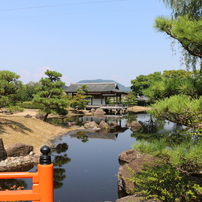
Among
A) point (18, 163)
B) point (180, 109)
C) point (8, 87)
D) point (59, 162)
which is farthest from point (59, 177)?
point (8, 87)

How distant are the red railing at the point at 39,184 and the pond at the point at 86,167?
1874 mm

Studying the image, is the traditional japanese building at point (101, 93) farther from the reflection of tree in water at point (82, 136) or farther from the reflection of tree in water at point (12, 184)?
the reflection of tree in water at point (12, 184)

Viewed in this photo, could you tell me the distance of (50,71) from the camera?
17.4 metres

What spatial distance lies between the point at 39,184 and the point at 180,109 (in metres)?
2.14

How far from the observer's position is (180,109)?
3.02 meters

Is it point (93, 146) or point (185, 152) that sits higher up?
point (185, 152)

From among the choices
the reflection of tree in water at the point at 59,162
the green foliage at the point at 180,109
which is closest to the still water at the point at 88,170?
the reflection of tree in water at the point at 59,162

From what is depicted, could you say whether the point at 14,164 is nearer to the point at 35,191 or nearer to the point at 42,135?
the point at 42,135

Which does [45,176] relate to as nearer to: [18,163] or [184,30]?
[184,30]

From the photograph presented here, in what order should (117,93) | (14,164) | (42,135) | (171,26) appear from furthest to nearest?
(117,93) < (42,135) < (14,164) < (171,26)

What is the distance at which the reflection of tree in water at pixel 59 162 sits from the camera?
296 inches

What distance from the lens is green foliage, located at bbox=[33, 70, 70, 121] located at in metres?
16.8

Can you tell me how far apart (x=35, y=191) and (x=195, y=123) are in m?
2.73

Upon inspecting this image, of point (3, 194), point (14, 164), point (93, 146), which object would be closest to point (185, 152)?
point (3, 194)
